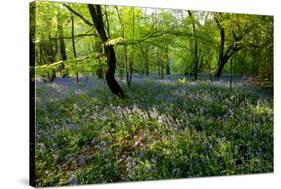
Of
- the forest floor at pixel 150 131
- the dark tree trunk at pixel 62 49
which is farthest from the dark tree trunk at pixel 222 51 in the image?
the dark tree trunk at pixel 62 49

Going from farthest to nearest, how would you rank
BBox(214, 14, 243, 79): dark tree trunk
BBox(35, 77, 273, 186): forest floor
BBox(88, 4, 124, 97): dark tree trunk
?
BBox(214, 14, 243, 79): dark tree trunk, BBox(88, 4, 124, 97): dark tree trunk, BBox(35, 77, 273, 186): forest floor

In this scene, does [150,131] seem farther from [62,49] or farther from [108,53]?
[62,49]

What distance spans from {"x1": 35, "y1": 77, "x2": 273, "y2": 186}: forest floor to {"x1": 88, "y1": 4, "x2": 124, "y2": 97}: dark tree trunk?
79 mm

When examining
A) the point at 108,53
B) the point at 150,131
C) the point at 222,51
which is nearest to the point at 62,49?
the point at 108,53

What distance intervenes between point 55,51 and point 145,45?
1.06 meters

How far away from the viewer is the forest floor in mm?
6160

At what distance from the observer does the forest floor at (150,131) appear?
20.2 ft

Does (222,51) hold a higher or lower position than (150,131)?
higher

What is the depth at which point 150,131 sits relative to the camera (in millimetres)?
6617

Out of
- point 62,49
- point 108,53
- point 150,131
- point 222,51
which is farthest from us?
point 222,51

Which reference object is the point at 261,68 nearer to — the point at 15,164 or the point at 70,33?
the point at 70,33

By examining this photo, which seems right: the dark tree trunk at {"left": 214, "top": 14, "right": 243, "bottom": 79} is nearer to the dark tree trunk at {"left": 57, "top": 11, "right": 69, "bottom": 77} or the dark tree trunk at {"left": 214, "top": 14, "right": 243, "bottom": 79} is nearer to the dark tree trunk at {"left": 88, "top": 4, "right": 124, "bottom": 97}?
the dark tree trunk at {"left": 88, "top": 4, "right": 124, "bottom": 97}

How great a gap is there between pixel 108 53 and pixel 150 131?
3.21 ft

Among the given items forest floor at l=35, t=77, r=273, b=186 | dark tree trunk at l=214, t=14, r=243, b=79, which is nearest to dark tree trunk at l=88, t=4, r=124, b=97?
forest floor at l=35, t=77, r=273, b=186
